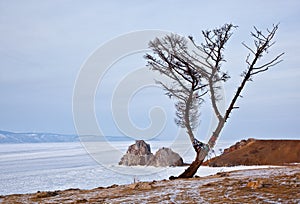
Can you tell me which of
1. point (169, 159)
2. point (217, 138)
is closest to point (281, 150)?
point (169, 159)

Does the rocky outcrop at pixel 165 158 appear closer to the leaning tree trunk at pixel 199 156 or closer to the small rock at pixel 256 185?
the leaning tree trunk at pixel 199 156

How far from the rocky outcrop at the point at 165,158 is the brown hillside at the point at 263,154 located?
A: 199 cm

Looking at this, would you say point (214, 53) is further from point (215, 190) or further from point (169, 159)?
point (169, 159)

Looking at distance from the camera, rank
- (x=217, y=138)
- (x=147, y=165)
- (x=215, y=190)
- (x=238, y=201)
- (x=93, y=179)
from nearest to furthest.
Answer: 1. (x=238, y=201)
2. (x=215, y=190)
3. (x=217, y=138)
4. (x=93, y=179)
5. (x=147, y=165)

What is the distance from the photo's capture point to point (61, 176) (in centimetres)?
1845

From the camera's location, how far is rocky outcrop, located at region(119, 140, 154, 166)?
2198cm

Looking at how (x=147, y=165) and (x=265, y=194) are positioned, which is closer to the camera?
(x=265, y=194)

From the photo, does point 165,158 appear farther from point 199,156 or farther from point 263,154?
point 199,156

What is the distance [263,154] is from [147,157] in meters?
6.87

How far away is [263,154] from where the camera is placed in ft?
72.9

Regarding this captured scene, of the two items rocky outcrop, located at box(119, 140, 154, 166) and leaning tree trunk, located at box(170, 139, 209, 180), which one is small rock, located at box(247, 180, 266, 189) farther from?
rocky outcrop, located at box(119, 140, 154, 166)

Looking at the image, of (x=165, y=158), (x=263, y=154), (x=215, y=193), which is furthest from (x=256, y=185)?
(x=263, y=154)

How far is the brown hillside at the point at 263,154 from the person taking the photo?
21.4 m

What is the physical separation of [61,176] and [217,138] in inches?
332
